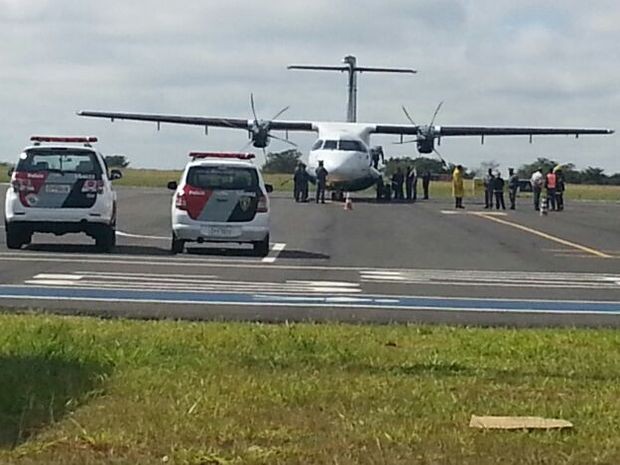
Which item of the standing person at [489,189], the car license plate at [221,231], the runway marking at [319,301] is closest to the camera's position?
the runway marking at [319,301]

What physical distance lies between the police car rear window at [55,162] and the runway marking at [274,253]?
331 centimetres

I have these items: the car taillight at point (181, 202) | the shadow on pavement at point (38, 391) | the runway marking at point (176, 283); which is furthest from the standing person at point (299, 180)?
the shadow on pavement at point (38, 391)

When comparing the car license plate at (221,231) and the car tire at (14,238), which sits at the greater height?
the car license plate at (221,231)

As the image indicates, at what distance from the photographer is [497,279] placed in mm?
20703

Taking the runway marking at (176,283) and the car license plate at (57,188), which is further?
the car license plate at (57,188)

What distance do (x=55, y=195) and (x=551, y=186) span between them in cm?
3295

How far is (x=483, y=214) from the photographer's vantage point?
4825 centimetres

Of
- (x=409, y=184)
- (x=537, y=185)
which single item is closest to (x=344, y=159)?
(x=537, y=185)

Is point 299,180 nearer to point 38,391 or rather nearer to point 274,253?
point 274,253

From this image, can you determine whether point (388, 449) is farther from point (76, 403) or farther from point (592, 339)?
point (592, 339)

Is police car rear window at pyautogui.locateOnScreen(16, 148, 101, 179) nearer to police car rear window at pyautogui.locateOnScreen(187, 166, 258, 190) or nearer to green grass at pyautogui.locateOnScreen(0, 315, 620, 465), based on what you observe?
police car rear window at pyautogui.locateOnScreen(187, 166, 258, 190)

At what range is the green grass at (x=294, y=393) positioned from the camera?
7.48 metres

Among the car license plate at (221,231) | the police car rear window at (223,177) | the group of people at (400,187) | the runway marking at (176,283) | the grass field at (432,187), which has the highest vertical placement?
the police car rear window at (223,177)

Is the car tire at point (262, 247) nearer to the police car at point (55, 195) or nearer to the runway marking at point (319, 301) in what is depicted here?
the police car at point (55, 195)
